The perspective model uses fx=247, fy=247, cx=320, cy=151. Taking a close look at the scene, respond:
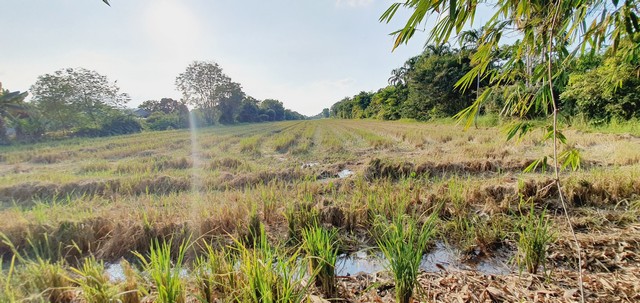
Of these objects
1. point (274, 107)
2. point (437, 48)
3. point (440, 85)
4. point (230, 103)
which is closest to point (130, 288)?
point (437, 48)

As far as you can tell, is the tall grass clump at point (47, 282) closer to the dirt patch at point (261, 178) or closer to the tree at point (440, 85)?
the dirt patch at point (261, 178)

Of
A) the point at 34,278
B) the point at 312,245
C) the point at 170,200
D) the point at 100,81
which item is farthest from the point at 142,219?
the point at 100,81

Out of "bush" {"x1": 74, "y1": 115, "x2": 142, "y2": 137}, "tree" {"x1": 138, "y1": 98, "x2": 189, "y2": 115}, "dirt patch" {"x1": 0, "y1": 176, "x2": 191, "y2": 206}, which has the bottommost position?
"dirt patch" {"x1": 0, "y1": 176, "x2": 191, "y2": 206}

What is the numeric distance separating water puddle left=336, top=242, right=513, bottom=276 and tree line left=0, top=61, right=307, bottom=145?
108 ft

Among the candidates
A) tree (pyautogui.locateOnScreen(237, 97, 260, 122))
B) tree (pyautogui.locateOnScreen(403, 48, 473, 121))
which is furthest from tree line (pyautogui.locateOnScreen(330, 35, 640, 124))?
tree (pyautogui.locateOnScreen(237, 97, 260, 122))

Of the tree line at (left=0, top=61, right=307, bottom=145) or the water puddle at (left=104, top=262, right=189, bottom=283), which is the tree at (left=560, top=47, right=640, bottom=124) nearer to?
the water puddle at (left=104, top=262, right=189, bottom=283)

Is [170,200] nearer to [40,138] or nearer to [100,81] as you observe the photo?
[40,138]

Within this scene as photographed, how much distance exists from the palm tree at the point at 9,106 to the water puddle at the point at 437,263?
34.8m

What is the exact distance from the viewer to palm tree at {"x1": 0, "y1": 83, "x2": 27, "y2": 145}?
75.3 feet

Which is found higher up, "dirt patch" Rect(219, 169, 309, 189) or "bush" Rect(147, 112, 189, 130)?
"bush" Rect(147, 112, 189, 130)

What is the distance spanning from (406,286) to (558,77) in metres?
1.37

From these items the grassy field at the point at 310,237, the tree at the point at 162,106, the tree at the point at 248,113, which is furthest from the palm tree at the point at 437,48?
the tree at the point at 162,106

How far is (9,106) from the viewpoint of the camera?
24344 mm

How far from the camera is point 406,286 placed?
1.54 m
